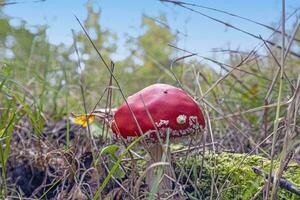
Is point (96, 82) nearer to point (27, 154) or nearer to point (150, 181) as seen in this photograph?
point (27, 154)

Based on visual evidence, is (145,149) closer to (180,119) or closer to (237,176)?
(180,119)

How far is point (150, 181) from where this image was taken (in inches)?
58.7

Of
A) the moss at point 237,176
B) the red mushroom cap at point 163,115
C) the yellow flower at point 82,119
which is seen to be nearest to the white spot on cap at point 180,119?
the red mushroom cap at point 163,115

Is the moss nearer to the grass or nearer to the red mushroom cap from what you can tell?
the grass

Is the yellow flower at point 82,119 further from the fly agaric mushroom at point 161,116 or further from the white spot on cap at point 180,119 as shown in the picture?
the white spot on cap at point 180,119

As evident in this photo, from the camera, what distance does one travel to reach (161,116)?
131 cm

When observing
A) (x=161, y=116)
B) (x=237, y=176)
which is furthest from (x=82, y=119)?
(x=237, y=176)

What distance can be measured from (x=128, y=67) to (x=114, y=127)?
3.02 meters

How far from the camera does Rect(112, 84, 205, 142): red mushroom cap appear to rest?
131 centimetres

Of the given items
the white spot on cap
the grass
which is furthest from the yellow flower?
the white spot on cap

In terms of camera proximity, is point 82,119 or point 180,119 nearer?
point 180,119

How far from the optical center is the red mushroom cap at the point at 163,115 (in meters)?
1.31

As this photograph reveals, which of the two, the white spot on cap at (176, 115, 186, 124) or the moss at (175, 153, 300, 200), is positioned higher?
the white spot on cap at (176, 115, 186, 124)

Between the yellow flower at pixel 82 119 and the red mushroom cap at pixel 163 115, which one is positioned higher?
the red mushroom cap at pixel 163 115
